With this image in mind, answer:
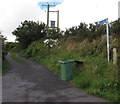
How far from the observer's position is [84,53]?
8945 millimetres

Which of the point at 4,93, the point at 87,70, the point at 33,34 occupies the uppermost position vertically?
the point at 33,34

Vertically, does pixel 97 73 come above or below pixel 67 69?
below

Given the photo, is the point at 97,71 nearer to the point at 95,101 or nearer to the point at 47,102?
the point at 95,101

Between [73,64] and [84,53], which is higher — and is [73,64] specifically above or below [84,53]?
below

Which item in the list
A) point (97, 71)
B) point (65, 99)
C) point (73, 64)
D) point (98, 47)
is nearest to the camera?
point (65, 99)

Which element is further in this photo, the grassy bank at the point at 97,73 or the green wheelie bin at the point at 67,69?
the green wheelie bin at the point at 67,69

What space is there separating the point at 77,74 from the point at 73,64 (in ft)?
1.90

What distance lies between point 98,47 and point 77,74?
2.46 metres

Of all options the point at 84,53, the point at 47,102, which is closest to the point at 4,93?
the point at 47,102

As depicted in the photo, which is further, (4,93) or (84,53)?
(84,53)

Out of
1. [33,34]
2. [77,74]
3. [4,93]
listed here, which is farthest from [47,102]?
[33,34]

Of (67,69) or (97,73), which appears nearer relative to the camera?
(97,73)

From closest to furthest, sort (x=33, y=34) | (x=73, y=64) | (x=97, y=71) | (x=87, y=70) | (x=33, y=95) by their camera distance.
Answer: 1. (x=33, y=95)
2. (x=97, y=71)
3. (x=87, y=70)
4. (x=73, y=64)
5. (x=33, y=34)

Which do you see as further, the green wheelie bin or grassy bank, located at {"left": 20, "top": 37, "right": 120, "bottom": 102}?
the green wheelie bin
